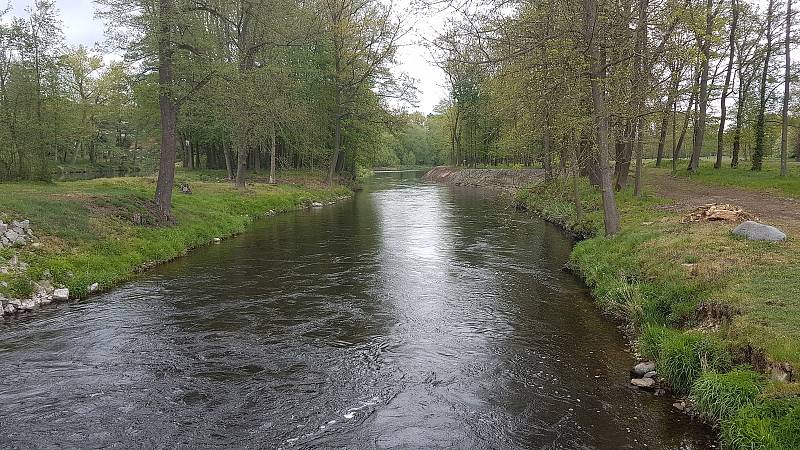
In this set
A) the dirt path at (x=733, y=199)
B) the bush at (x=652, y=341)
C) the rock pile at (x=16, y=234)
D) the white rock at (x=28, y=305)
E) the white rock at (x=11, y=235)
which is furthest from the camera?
the dirt path at (x=733, y=199)

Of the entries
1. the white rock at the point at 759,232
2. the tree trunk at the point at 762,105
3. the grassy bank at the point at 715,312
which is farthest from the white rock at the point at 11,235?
the tree trunk at the point at 762,105

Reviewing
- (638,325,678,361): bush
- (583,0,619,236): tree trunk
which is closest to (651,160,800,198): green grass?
(583,0,619,236): tree trunk

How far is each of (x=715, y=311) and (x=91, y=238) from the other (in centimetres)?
1841

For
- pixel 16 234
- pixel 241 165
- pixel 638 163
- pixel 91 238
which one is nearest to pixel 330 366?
pixel 16 234

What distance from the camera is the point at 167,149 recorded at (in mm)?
22188

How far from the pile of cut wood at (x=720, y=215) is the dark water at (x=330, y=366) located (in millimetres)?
5015

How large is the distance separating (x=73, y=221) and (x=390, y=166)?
121771 millimetres

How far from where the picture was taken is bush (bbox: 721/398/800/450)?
6.03 metres

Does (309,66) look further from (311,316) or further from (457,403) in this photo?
(457,403)

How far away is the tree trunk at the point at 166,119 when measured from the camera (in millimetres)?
20266

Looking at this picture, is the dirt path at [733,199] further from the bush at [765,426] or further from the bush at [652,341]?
the bush at [765,426]

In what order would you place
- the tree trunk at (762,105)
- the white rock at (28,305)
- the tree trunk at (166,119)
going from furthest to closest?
1. the tree trunk at (762,105)
2. the tree trunk at (166,119)
3. the white rock at (28,305)

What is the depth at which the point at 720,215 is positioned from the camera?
52.9ft

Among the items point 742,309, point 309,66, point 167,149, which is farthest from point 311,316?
point 309,66
